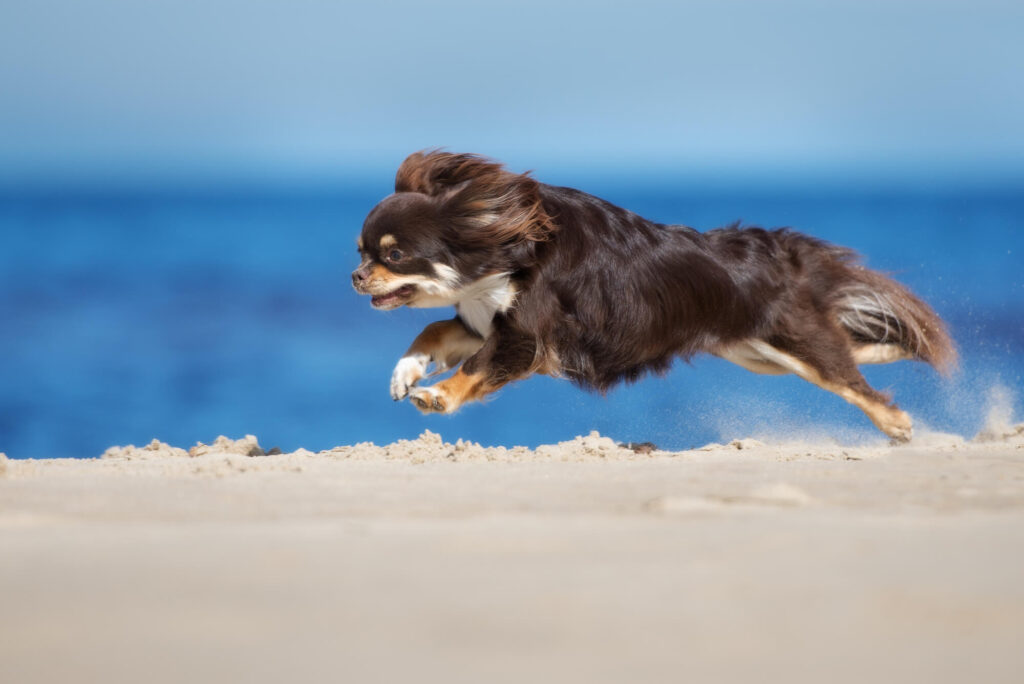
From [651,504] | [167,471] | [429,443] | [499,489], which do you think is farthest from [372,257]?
[651,504]

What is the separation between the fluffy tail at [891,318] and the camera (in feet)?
22.0

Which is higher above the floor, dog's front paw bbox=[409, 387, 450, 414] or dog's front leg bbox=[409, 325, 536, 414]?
dog's front leg bbox=[409, 325, 536, 414]

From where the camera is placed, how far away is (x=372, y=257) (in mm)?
5805

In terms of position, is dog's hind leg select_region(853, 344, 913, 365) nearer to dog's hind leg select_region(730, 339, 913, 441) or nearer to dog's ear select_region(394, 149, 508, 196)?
dog's hind leg select_region(730, 339, 913, 441)

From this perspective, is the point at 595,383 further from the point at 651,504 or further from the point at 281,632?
the point at 281,632

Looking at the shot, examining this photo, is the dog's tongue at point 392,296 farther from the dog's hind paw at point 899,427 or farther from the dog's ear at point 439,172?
the dog's hind paw at point 899,427

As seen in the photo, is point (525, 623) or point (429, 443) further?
point (429, 443)

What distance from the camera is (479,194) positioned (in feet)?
19.1

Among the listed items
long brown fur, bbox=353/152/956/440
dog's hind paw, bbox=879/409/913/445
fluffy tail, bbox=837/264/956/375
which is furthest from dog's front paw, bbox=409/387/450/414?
dog's hind paw, bbox=879/409/913/445

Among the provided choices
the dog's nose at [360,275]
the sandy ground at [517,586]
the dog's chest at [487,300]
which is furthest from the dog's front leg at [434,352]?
the sandy ground at [517,586]

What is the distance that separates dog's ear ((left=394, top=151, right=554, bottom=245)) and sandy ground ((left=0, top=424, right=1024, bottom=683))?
234cm

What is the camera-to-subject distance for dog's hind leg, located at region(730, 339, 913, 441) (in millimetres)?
6453

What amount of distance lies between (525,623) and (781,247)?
190 inches

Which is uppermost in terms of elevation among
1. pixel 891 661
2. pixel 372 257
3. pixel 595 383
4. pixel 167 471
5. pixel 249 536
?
pixel 372 257
